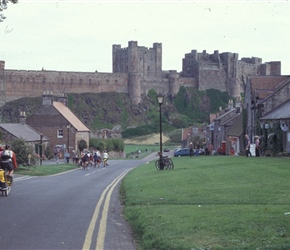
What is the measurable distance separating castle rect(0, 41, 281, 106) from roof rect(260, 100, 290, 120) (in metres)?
89.7

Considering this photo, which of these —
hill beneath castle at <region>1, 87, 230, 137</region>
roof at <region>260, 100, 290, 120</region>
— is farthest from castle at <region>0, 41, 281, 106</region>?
roof at <region>260, 100, 290, 120</region>

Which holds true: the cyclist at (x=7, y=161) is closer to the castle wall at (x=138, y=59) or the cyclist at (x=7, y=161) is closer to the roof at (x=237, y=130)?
the roof at (x=237, y=130)

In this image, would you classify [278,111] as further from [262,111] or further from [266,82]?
[266,82]

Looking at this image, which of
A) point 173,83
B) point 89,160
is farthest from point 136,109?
point 89,160

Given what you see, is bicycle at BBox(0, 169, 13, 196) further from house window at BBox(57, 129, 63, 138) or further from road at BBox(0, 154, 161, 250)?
house window at BBox(57, 129, 63, 138)

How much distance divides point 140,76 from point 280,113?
361ft

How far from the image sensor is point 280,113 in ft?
133

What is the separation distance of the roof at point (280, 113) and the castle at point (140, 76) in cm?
8973

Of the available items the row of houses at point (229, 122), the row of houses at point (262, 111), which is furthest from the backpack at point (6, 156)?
the row of houses at point (229, 122)

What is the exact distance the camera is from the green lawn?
961 cm

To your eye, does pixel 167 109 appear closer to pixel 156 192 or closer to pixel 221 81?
pixel 221 81

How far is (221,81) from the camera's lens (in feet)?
535

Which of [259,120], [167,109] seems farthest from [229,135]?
[167,109]

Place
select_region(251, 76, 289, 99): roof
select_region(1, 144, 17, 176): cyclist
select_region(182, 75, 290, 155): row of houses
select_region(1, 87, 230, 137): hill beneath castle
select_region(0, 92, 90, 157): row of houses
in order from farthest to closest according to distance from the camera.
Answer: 1. select_region(1, 87, 230, 137): hill beneath castle
2. select_region(0, 92, 90, 157): row of houses
3. select_region(251, 76, 289, 99): roof
4. select_region(182, 75, 290, 155): row of houses
5. select_region(1, 144, 17, 176): cyclist
